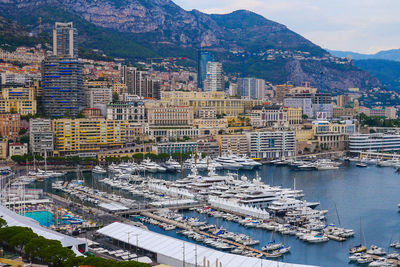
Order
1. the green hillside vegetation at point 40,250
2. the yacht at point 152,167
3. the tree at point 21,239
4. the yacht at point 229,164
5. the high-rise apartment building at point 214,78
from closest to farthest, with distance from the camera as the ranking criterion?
1. the green hillside vegetation at point 40,250
2. the tree at point 21,239
3. the yacht at point 152,167
4. the yacht at point 229,164
5. the high-rise apartment building at point 214,78

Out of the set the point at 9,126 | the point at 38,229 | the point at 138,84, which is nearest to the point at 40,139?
the point at 9,126

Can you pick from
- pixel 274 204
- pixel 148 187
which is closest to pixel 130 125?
pixel 148 187

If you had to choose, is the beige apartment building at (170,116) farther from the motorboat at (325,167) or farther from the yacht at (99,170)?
the motorboat at (325,167)

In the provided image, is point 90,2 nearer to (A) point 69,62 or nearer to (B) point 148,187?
(A) point 69,62

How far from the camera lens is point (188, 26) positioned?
452ft

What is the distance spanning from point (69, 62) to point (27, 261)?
135 ft

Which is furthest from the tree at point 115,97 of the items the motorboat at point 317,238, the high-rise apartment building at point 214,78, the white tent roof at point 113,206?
the motorboat at point 317,238

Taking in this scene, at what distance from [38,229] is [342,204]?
18.6 metres

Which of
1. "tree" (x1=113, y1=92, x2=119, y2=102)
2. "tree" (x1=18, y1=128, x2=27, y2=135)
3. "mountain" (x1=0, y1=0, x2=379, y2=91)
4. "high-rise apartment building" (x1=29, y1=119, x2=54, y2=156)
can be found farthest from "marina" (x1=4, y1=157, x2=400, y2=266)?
"mountain" (x1=0, y1=0, x2=379, y2=91)

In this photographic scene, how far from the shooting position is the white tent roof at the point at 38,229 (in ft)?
75.5

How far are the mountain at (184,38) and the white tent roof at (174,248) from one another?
7620 centimetres

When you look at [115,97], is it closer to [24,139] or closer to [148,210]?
[24,139]

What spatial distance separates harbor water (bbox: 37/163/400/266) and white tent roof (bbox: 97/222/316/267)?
3.17 m

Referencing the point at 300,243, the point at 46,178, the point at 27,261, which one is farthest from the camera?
the point at 46,178
